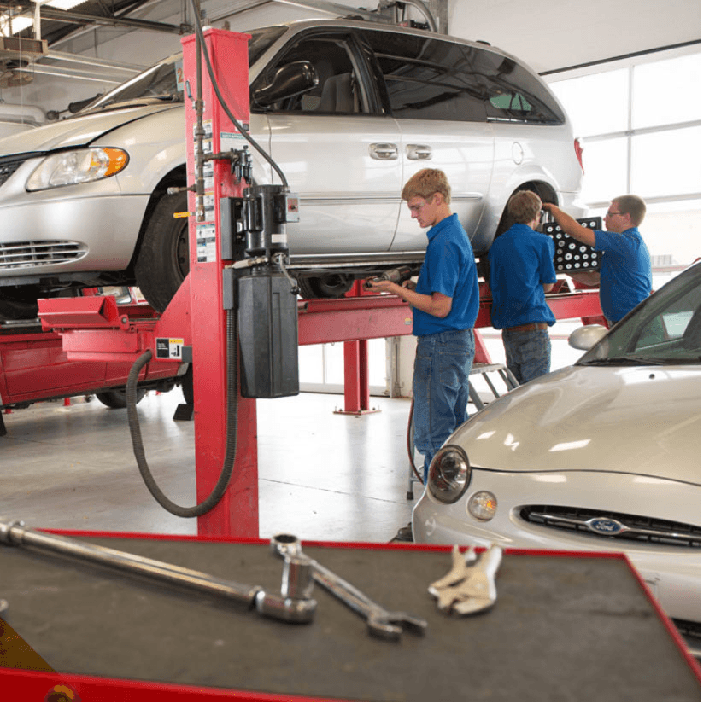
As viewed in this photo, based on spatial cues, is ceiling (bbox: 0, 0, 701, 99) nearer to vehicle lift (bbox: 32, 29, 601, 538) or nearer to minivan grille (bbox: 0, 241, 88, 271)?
minivan grille (bbox: 0, 241, 88, 271)

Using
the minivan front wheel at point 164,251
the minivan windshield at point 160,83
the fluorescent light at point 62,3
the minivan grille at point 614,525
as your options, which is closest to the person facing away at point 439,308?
the minivan front wheel at point 164,251

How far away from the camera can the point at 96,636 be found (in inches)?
35.8

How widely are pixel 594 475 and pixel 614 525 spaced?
138mm

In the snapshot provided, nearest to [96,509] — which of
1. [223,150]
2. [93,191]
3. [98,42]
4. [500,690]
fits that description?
[93,191]

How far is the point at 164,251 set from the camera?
3611 millimetres

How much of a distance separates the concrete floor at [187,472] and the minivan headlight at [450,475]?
1790mm

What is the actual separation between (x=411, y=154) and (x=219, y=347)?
175cm

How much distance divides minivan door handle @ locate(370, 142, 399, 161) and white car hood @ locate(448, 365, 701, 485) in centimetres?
174

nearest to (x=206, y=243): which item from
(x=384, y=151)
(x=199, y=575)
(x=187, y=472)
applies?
(x=384, y=151)

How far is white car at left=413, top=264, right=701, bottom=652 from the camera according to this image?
195cm

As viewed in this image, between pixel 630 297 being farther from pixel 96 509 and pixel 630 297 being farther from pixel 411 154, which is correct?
pixel 96 509

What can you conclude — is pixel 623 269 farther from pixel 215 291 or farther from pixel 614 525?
pixel 614 525

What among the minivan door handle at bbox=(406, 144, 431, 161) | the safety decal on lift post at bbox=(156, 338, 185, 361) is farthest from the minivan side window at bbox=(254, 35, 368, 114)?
the safety decal on lift post at bbox=(156, 338, 185, 361)

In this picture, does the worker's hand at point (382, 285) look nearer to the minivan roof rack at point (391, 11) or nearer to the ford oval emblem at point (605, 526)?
the ford oval emblem at point (605, 526)
